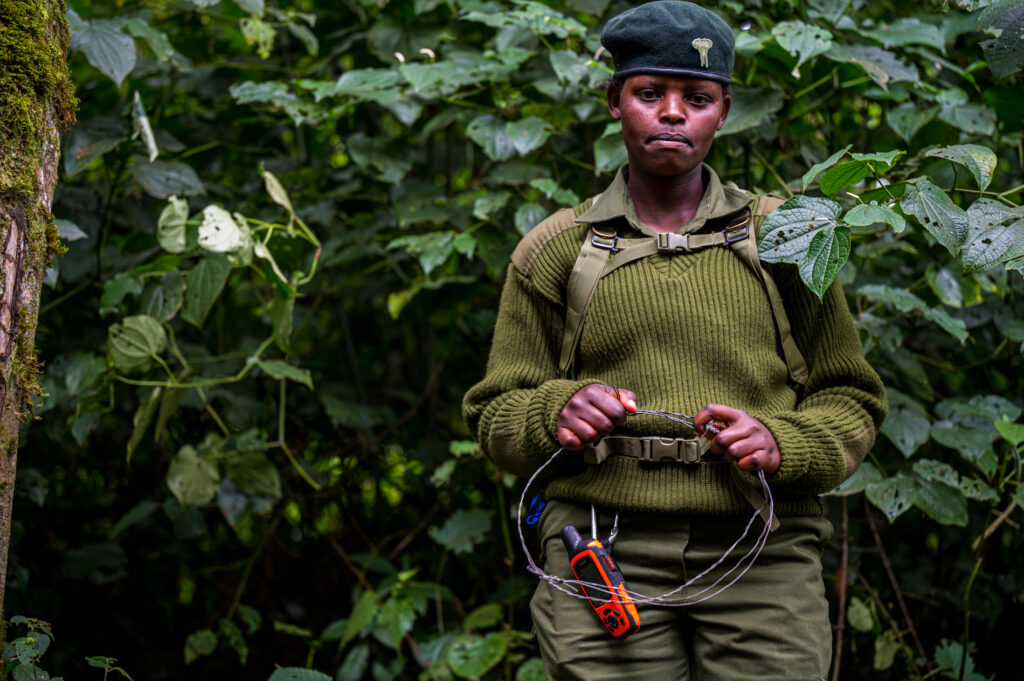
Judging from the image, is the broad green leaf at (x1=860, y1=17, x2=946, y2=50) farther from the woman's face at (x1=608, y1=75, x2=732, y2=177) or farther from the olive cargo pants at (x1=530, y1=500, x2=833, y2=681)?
the olive cargo pants at (x1=530, y1=500, x2=833, y2=681)

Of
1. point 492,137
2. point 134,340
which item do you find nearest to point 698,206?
point 492,137

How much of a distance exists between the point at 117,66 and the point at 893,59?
88.0 inches

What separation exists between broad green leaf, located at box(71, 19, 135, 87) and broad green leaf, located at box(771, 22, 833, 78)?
182 cm

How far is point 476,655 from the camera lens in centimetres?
291

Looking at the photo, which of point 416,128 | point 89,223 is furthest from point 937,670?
point 89,223

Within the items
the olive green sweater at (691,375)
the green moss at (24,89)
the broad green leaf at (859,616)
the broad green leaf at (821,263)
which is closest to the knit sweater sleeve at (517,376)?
the olive green sweater at (691,375)

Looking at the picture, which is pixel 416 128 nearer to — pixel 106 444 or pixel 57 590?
pixel 106 444

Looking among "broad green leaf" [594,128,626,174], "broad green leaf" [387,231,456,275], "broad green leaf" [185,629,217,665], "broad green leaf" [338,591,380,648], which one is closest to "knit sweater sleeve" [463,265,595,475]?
"broad green leaf" [594,128,626,174]

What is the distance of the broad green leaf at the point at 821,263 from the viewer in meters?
1.63

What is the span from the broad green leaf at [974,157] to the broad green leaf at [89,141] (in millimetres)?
2304

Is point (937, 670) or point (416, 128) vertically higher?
point (416, 128)

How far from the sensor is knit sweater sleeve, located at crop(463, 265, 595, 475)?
1.73 metres

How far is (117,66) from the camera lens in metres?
2.61

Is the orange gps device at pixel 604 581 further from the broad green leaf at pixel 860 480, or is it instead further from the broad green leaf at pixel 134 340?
the broad green leaf at pixel 134 340
